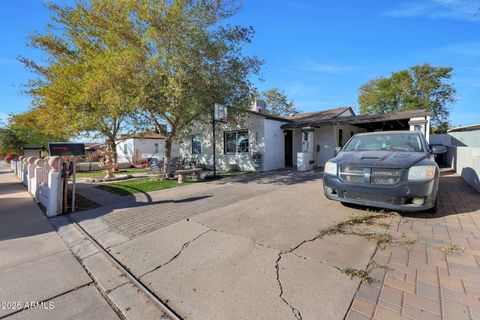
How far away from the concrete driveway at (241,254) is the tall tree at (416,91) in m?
27.8

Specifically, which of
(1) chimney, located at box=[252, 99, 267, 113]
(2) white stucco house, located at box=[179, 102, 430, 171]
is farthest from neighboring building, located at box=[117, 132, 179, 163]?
(1) chimney, located at box=[252, 99, 267, 113]

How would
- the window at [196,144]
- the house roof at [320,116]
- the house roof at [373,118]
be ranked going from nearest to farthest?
the house roof at [373,118] → the house roof at [320,116] → the window at [196,144]

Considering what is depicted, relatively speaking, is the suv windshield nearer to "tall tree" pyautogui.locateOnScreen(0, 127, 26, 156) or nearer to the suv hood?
the suv hood

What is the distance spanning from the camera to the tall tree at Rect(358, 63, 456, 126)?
2531 cm

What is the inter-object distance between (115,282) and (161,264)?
520 millimetres

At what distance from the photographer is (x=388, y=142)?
4.81 meters

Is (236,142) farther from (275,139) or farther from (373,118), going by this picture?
(373,118)

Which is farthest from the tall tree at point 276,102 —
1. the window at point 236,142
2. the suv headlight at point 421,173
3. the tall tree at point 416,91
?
the suv headlight at point 421,173

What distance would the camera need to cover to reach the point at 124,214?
16.2 ft

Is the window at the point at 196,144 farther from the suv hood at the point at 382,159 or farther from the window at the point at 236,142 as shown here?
the suv hood at the point at 382,159

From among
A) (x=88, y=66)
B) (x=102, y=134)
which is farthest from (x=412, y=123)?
(x=102, y=134)

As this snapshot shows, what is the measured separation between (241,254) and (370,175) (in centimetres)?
260

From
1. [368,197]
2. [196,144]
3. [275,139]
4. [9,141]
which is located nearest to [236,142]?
[275,139]

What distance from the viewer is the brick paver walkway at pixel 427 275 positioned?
5.93 ft
